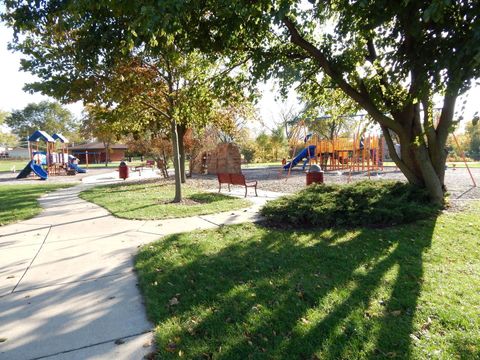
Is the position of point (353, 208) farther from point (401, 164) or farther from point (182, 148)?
point (182, 148)

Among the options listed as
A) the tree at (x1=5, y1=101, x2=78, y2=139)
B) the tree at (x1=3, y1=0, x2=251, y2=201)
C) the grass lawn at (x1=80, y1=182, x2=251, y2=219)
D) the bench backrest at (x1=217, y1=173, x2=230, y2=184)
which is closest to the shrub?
the grass lawn at (x1=80, y1=182, x2=251, y2=219)

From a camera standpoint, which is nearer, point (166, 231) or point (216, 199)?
point (166, 231)

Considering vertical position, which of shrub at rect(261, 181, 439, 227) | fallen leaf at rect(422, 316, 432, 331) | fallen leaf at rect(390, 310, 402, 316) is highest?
shrub at rect(261, 181, 439, 227)

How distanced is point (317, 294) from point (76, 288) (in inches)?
106

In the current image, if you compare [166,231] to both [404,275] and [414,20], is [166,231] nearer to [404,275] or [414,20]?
[404,275]

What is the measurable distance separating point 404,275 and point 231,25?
428 cm

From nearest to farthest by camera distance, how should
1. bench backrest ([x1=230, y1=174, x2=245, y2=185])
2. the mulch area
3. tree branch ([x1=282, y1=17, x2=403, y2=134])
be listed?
1. tree branch ([x1=282, y1=17, x2=403, y2=134])
2. the mulch area
3. bench backrest ([x1=230, y1=174, x2=245, y2=185])

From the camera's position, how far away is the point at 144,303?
3611 mm

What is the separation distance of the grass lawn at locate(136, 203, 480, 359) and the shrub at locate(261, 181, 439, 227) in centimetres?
48

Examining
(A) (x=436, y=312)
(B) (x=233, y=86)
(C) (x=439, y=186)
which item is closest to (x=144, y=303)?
(A) (x=436, y=312)

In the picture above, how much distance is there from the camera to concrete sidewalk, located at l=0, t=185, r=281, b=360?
9.48 feet

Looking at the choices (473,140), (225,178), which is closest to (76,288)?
(225,178)

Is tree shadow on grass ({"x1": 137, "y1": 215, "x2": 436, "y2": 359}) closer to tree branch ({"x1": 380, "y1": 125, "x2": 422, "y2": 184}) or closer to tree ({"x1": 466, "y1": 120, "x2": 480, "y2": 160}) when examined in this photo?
tree branch ({"x1": 380, "y1": 125, "x2": 422, "y2": 184})

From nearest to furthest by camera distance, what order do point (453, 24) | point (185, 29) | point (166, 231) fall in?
point (453, 24) → point (185, 29) → point (166, 231)
